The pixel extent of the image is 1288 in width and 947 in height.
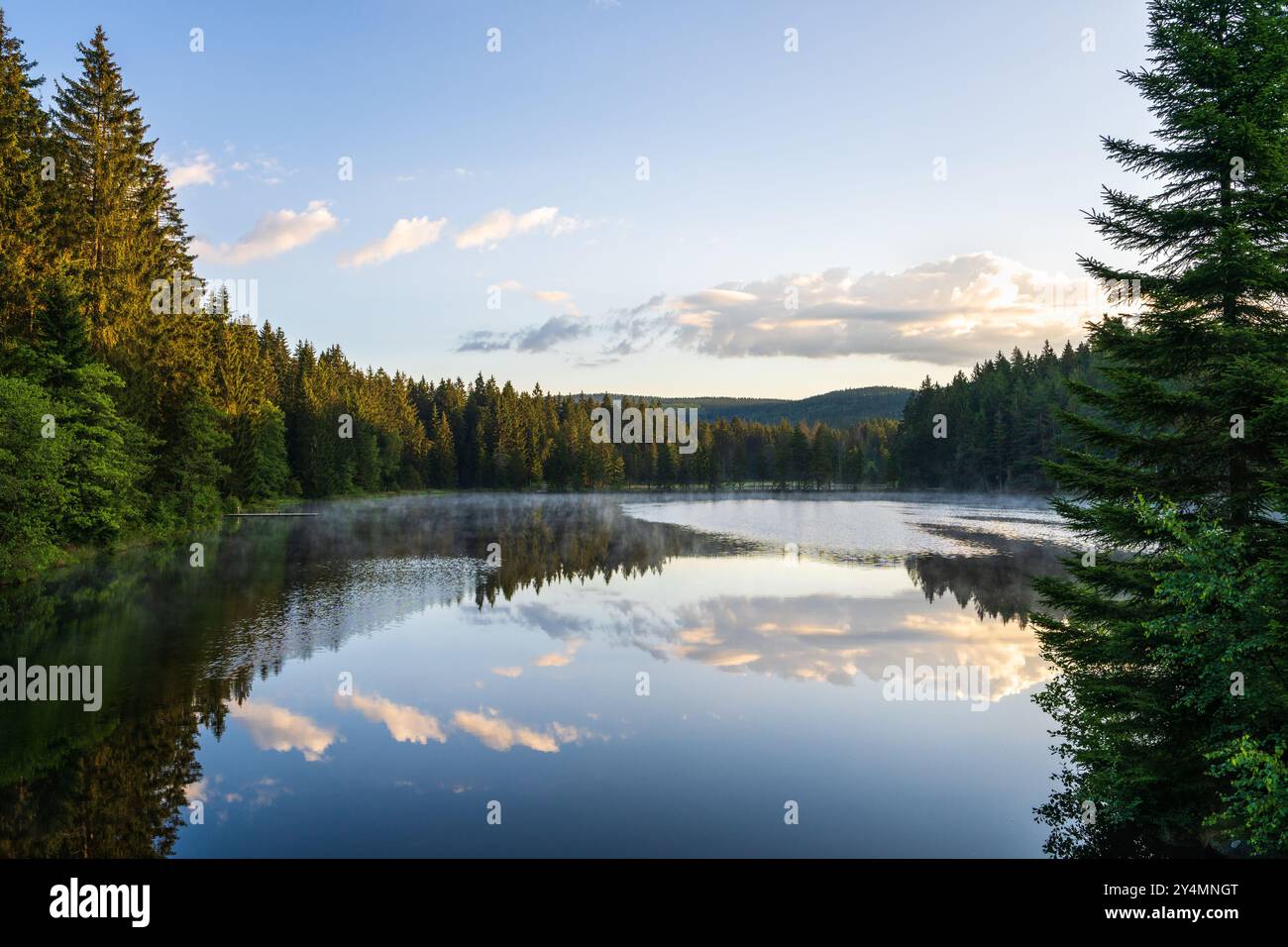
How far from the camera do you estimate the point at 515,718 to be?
15.6 m

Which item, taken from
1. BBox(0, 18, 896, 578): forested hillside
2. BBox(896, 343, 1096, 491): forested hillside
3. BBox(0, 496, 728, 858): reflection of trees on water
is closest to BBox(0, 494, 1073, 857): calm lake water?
BBox(0, 496, 728, 858): reflection of trees on water

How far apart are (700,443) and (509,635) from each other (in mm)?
138723

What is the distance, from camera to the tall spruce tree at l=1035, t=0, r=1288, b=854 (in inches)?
412

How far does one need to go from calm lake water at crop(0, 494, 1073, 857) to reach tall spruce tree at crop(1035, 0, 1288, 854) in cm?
191

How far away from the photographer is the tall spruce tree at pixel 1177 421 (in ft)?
34.3

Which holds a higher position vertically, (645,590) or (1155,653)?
(1155,653)

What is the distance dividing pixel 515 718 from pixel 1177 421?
14.0 meters

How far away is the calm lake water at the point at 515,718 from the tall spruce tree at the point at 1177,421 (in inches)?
75.2

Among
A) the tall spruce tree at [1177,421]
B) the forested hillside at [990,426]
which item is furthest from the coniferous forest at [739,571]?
the forested hillside at [990,426]

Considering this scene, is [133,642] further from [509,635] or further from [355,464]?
[355,464]

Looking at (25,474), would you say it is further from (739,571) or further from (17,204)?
(739,571)

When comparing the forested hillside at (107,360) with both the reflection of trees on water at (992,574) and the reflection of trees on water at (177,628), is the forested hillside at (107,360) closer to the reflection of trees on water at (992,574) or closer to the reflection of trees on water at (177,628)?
the reflection of trees on water at (177,628)
